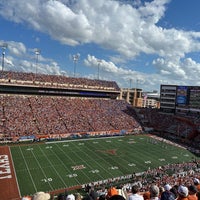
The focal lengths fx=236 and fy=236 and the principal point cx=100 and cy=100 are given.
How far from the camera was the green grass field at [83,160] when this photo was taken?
977 inches

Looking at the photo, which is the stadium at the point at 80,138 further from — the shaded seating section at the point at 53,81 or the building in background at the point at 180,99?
the building in background at the point at 180,99

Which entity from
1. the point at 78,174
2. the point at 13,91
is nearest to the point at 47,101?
the point at 13,91

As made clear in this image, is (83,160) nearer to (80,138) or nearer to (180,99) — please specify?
(80,138)

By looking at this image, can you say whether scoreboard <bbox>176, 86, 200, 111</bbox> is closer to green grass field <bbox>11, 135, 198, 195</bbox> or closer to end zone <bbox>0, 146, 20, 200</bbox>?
green grass field <bbox>11, 135, 198, 195</bbox>

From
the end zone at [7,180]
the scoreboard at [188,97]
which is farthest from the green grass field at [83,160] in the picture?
the scoreboard at [188,97]

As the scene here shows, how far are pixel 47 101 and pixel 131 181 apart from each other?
3189cm

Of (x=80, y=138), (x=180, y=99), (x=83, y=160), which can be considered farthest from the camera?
(x=180, y=99)

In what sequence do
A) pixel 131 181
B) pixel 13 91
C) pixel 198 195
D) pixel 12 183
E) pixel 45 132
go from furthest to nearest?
pixel 13 91 < pixel 45 132 < pixel 131 181 < pixel 12 183 < pixel 198 195

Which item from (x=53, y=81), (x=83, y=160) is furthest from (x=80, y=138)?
(x=53, y=81)

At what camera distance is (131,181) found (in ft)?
83.8

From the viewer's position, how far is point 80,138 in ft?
140

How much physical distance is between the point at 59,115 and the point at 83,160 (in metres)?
19.2

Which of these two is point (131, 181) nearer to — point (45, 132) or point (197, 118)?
point (45, 132)

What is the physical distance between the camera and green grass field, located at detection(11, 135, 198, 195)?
24828mm
